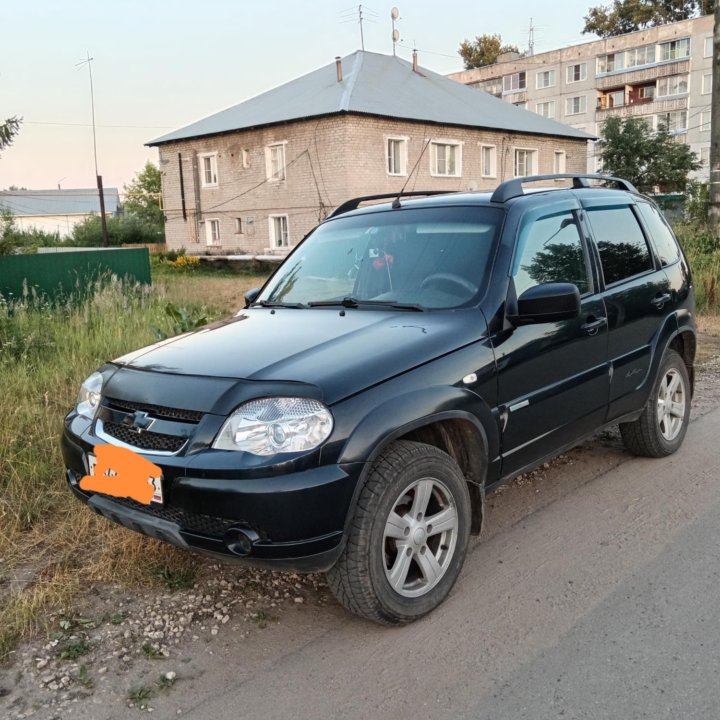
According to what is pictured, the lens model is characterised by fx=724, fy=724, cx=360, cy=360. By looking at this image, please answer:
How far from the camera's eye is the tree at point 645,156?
3706 cm

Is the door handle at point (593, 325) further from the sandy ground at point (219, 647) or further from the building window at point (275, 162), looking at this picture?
the building window at point (275, 162)

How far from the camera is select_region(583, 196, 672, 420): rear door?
4371 millimetres

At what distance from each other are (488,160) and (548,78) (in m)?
36.6

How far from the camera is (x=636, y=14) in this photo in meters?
64.6

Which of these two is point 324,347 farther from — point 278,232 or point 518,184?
point 278,232

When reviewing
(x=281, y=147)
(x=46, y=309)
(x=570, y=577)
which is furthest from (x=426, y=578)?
(x=281, y=147)

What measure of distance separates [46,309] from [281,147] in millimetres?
23409

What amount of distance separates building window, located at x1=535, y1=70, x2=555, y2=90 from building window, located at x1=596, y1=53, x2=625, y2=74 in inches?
177

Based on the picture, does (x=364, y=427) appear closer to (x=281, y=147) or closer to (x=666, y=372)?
(x=666, y=372)

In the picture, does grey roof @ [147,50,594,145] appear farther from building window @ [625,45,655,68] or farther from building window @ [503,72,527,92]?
building window @ [503,72,527,92]

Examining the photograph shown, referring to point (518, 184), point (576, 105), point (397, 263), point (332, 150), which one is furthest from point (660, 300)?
point (576, 105)

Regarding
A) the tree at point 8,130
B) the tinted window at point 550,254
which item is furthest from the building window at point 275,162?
the tinted window at point 550,254

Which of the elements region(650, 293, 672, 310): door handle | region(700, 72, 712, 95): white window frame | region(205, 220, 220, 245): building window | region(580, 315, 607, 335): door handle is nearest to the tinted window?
region(580, 315, 607, 335): door handle

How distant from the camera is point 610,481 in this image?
15.6ft
